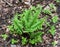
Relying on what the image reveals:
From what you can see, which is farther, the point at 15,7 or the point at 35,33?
the point at 15,7

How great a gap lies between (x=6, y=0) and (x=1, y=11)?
0.33 m

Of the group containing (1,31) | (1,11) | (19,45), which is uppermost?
(1,11)

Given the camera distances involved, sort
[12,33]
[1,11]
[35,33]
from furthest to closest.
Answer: [1,11], [12,33], [35,33]

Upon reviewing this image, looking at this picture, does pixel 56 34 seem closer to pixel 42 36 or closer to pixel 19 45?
pixel 42 36

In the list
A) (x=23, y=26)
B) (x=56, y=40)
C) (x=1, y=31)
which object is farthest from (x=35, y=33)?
(x=1, y=31)

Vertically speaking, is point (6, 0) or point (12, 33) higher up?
point (6, 0)

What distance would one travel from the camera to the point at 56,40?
3.33 meters

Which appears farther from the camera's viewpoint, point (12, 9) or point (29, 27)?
point (12, 9)

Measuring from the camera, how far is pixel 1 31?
3.38m

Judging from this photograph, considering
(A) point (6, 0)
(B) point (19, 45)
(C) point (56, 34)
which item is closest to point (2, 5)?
(A) point (6, 0)

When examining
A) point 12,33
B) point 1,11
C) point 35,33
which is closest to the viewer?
point 35,33

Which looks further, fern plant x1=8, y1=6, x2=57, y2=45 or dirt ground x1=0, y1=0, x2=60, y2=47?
dirt ground x1=0, y1=0, x2=60, y2=47

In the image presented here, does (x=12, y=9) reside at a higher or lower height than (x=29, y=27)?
higher

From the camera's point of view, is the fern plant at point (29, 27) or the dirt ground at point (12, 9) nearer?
the fern plant at point (29, 27)
